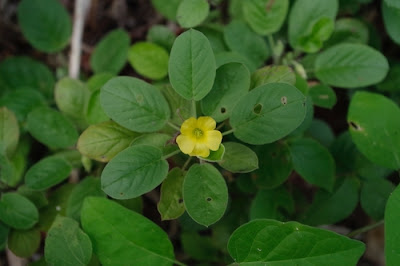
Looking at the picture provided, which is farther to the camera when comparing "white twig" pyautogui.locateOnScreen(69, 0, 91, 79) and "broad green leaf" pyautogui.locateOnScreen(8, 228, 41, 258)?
"white twig" pyautogui.locateOnScreen(69, 0, 91, 79)

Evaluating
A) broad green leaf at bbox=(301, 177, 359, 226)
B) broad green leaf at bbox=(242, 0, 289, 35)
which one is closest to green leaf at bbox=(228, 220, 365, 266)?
broad green leaf at bbox=(301, 177, 359, 226)

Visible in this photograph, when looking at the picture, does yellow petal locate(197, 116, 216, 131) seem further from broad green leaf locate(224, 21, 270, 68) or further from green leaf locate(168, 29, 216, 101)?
broad green leaf locate(224, 21, 270, 68)

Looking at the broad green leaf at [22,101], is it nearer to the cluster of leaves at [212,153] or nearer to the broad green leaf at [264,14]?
the cluster of leaves at [212,153]

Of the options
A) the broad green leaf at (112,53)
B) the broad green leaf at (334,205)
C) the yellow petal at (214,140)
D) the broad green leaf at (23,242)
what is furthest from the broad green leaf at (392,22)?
the broad green leaf at (23,242)

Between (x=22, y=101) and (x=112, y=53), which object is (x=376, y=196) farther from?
(x=22, y=101)

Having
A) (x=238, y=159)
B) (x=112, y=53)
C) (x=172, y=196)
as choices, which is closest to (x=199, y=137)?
(x=238, y=159)

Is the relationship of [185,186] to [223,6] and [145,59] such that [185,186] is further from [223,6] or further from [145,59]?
[223,6]
